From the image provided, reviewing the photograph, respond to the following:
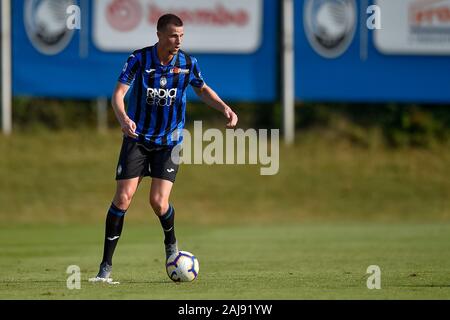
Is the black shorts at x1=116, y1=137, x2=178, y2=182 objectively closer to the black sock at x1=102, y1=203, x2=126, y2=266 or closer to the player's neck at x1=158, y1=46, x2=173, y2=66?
the black sock at x1=102, y1=203, x2=126, y2=266

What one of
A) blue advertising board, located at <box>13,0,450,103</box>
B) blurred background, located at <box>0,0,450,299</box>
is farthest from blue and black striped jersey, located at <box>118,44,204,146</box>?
blue advertising board, located at <box>13,0,450,103</box>

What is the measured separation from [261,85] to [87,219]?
600 centimetres

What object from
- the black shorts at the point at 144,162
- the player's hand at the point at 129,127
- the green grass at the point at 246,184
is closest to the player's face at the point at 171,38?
the player's hand at the point at 129,127

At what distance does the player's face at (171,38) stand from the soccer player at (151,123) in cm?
1

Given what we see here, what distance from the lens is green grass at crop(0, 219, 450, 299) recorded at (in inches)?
348

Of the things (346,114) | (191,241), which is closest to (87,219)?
(191,241)

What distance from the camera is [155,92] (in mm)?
10078

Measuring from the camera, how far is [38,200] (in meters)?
24.0

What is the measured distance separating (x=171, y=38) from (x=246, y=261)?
4.16 metres

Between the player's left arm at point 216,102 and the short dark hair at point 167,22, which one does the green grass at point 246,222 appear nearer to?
the player's left arm at point 216,102

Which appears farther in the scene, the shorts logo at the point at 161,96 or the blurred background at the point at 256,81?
the blurred background at the point at 256,81

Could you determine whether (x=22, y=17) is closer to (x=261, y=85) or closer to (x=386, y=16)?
(x=261, y=85)

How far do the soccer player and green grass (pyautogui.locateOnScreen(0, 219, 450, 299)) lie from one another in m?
0.77

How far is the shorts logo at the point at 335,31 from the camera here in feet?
84.1
